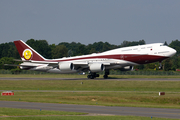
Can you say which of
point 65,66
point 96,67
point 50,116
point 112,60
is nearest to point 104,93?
point 50,116

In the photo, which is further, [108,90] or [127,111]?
[108,90]

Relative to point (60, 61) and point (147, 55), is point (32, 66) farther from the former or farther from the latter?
point (147, 55)

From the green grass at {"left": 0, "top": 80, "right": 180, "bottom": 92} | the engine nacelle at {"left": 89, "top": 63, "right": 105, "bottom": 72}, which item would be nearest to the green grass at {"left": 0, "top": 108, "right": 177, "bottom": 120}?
the green grass at {"left": 0, "top": 80, "right": 180, "bottom": 92}

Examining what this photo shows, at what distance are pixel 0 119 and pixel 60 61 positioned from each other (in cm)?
4815

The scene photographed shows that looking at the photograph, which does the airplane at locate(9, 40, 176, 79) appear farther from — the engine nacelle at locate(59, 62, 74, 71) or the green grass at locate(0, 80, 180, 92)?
the green grass at locate(0, 80, 180, 92)

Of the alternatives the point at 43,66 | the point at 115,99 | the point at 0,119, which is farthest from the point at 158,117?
the point at 43,66

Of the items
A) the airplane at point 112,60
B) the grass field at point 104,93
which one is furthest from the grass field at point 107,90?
the airplane at point 112,60

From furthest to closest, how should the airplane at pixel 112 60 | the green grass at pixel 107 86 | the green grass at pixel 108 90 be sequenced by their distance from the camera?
the airplane at pixel 112 60 → the green grass at pixel 107 86 → the green grass at pixel 108 90

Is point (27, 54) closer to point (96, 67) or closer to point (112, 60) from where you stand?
point (96, 67)

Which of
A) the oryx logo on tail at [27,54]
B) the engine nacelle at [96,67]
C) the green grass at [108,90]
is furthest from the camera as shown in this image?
the oryx logo on tail at [27,54]

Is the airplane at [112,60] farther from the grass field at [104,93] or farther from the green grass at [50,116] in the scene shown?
the green grass at [50,116]

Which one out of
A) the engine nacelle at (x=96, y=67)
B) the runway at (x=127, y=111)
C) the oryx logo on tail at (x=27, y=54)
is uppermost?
the oryx logo on tail at (x=27, y=54)

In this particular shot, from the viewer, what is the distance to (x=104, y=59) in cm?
6247

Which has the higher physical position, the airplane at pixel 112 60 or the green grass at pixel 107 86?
the airplane at pixel 112 60
